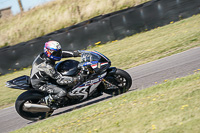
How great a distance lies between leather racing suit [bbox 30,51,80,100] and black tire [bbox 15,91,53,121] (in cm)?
17

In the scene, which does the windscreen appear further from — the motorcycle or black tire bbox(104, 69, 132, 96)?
black tire bbox(104, 69, 132, 96)

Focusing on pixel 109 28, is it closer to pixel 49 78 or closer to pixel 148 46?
pixel 148 46

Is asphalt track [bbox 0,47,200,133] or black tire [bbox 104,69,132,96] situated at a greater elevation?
black tire [bbox 104,69,132,96]

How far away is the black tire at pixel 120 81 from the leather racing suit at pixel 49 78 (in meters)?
0.82

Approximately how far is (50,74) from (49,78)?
1.25 ft

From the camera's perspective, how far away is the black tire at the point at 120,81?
6309 mm

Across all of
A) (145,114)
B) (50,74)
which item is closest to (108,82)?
(50,74)

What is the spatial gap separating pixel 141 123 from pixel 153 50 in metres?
6.68

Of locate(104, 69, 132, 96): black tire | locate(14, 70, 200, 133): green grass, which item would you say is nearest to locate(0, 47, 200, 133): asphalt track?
locate(104, 69, 132, 96): black tire

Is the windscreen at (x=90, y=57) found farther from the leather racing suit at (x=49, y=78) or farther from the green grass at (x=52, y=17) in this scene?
the green grass at (x=52, y=17)

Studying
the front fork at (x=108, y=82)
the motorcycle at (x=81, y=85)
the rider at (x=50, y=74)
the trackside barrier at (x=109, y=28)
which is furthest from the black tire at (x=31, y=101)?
the trackside barrier at (x=109, y=28)

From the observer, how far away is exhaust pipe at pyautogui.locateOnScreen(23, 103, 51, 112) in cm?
625

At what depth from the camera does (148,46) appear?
11.2 m

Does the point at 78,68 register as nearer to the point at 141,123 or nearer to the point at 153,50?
the point at 141,123
